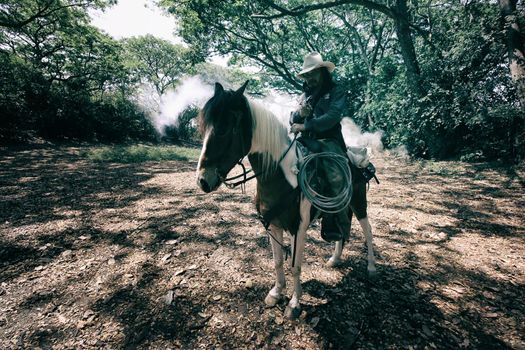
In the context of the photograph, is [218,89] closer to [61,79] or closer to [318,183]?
[318,183]

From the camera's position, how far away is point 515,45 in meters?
8.33

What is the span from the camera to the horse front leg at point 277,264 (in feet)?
10.2

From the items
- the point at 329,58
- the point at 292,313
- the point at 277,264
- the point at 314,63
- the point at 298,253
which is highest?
the point at 329,58

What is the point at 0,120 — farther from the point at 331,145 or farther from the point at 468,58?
the point at 468,58

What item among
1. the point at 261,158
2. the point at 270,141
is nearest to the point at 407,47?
the point at 270,141

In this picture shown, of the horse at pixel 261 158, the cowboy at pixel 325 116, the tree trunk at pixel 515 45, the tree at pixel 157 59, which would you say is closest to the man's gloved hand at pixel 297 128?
the cowboy at pixel 325 116

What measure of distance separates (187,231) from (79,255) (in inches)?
74.5

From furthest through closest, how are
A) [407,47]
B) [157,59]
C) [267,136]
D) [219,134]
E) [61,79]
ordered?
[157,59] → [61,79] → [407,47] → [267,136] → [219,134]

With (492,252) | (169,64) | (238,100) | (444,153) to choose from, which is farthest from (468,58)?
(169,64)

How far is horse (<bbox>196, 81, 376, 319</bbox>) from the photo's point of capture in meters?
2.28

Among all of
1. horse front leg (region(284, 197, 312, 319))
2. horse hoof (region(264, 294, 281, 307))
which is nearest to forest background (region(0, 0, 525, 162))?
horse front leg (region(284, 197, 312, 319))

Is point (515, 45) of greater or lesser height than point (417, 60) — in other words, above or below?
below

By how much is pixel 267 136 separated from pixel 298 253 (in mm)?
1512

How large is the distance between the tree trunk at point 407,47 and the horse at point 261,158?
12.1 meters
